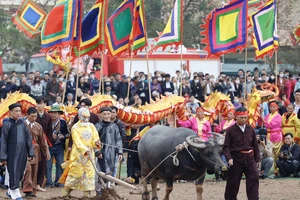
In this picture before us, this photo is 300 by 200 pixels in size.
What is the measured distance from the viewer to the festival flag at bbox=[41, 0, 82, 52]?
1969cm

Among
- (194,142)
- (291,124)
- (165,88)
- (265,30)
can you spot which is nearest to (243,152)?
(194,142)

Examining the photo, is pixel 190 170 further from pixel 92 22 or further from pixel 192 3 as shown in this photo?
pixel 192 3

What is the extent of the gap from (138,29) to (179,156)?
21.9 feet

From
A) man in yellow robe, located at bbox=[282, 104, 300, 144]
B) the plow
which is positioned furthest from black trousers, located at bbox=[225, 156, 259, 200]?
man in yellow robe, located at bbox=[282, 104, 300, 144]

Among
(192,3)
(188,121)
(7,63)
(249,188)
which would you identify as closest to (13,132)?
(249,188)

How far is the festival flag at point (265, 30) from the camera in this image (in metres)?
22.4

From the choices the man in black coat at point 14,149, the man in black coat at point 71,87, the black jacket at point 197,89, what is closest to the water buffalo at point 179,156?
the man in black coat at point 14,149

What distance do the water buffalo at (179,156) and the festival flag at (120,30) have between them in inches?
202

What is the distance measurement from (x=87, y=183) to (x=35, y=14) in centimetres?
791

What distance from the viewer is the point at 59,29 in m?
19.7

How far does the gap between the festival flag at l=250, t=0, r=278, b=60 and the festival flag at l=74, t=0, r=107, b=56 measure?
4342mm

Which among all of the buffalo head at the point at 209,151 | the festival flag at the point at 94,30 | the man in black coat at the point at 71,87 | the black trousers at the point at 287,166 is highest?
the festival flag at the point at 94,30

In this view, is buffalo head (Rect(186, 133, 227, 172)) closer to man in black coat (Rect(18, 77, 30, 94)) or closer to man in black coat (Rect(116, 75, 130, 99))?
man in black coat (Rect(18, 77, 30, 94))

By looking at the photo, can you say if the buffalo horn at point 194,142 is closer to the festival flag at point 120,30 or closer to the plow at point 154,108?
the plow at point 154,108
